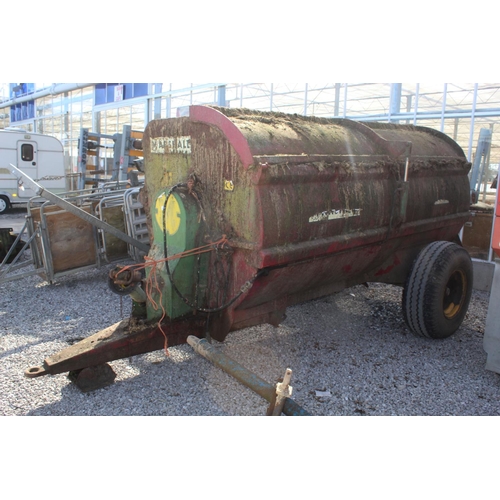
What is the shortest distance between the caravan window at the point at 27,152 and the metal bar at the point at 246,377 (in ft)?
41.9

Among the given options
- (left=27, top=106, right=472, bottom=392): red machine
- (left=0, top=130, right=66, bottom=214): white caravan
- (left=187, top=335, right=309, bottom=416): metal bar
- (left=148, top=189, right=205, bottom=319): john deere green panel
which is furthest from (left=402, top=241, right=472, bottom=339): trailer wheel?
(left=0, top=130, right=66, bottom=214): white caravan

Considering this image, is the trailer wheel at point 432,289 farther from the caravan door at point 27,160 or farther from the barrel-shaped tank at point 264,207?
the caravan door at point 27,160

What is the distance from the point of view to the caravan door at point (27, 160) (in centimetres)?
1431

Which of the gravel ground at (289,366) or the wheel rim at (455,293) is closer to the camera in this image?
the gravel ground at (289,366)

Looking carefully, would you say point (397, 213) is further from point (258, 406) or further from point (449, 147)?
point (258, 406)

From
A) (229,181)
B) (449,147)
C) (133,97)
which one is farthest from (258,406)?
(133,97)

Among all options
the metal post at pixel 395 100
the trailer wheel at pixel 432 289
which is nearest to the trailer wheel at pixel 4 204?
the metal post at pixel 395 100

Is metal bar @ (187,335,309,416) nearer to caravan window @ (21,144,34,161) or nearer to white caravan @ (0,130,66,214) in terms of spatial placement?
white caravan @ (0,130,66,214)

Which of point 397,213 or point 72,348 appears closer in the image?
point 72,348

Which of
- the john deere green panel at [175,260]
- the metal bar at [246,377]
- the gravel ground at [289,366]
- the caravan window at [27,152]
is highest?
the caravan window at [27,152]

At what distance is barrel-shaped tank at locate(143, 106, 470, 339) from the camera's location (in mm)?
3559

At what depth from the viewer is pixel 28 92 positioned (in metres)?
24.9

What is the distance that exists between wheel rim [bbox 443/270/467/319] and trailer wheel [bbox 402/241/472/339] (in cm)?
9

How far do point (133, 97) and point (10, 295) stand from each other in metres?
9.89
